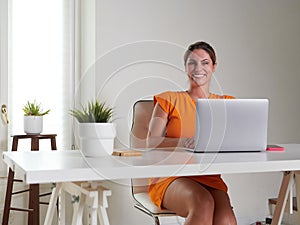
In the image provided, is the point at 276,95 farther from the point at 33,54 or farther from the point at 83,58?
the point at 33,54

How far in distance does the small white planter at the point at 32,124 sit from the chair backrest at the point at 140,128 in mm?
807

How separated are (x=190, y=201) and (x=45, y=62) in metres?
1.92

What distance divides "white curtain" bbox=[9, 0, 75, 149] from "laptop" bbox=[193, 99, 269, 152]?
189 centimetres

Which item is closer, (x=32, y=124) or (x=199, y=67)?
(x=199, y=67)

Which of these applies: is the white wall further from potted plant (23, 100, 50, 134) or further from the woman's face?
the woman's face

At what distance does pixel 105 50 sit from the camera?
3.47 m

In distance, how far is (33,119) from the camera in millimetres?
3357

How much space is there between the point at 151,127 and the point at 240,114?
562 mm

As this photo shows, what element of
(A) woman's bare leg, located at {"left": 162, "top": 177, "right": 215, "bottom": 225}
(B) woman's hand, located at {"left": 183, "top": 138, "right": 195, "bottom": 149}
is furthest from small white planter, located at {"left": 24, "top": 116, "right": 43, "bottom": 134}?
(B) woman's hand, located at {"left": 183, "top": 138, "right": 195, "bottom": 149}

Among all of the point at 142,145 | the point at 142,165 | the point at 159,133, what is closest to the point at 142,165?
the point at 142,165

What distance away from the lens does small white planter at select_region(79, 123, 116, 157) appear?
5.63ft

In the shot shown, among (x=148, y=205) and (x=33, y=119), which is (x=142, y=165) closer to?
(x=148, y=205)

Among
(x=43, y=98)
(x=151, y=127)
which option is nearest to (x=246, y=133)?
(x=151, y=127)

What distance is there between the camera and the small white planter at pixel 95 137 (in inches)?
67.6
